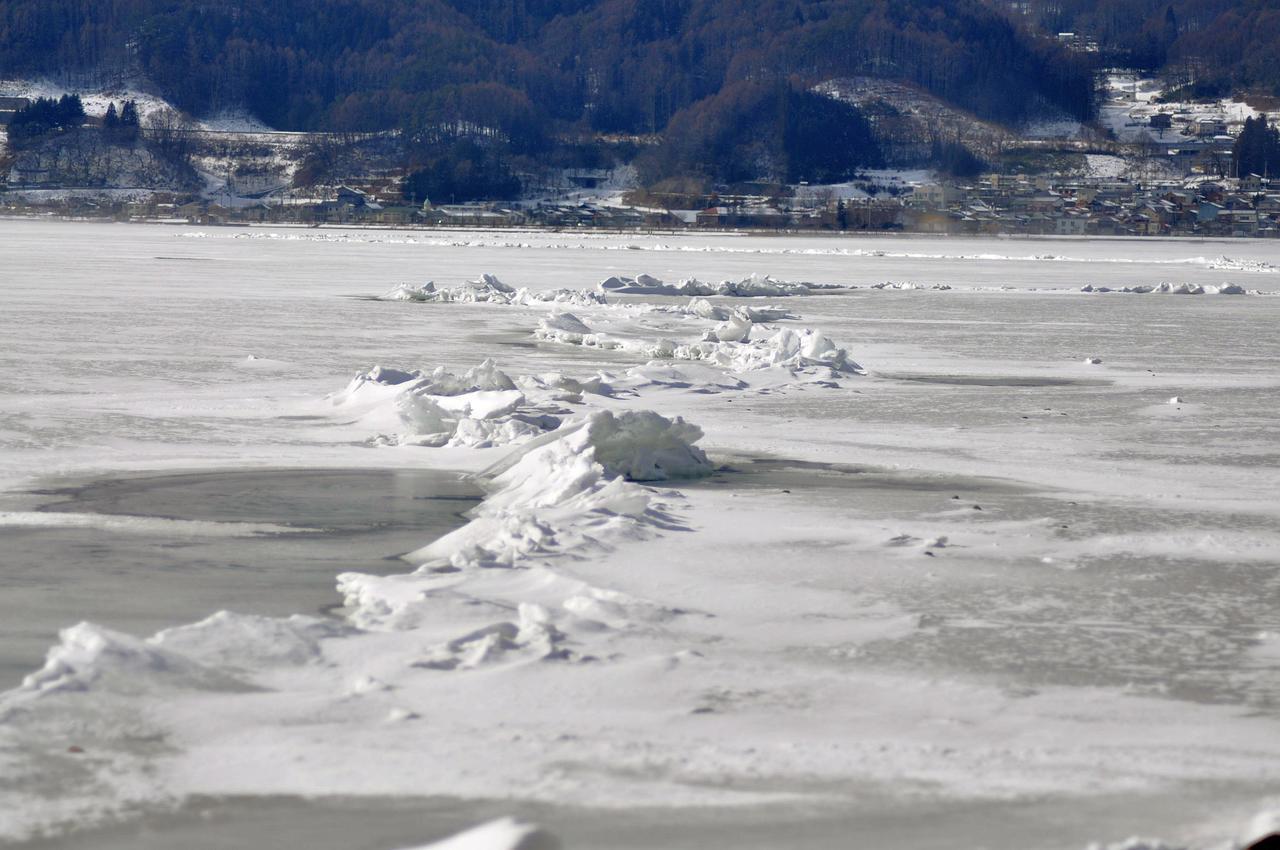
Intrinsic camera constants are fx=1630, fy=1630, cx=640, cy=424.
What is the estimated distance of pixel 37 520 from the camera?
1036cm

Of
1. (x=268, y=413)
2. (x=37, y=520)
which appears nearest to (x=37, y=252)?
(x=268, y=413)

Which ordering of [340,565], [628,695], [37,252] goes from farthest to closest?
[37,252], [340,565], [628,695]

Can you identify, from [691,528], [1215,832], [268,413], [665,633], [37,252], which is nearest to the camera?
[1215,832]

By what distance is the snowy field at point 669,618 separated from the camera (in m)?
5.57

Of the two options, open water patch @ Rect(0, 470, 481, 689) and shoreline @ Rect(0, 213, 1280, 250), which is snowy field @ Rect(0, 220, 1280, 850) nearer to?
open water patch @ Rect(0, 470, 481, 689)

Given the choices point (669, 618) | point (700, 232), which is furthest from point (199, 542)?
point (700, 232)

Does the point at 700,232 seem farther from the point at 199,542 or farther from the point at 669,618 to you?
the point at 669,618

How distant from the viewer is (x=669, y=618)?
26.5ft

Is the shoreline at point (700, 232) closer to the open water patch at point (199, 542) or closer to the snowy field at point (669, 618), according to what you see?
the snowy field at point (669, 618)

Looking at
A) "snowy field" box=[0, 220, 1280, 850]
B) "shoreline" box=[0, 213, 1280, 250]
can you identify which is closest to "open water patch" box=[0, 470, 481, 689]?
"snowy field" box=[0, 220, 1280, 850]

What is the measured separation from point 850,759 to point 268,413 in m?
10.9

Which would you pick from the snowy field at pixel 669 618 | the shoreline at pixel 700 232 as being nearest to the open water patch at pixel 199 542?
the snowy field at pixel 669 618

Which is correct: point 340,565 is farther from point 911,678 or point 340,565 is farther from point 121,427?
point 121,427

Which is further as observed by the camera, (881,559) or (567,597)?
(881,559)
